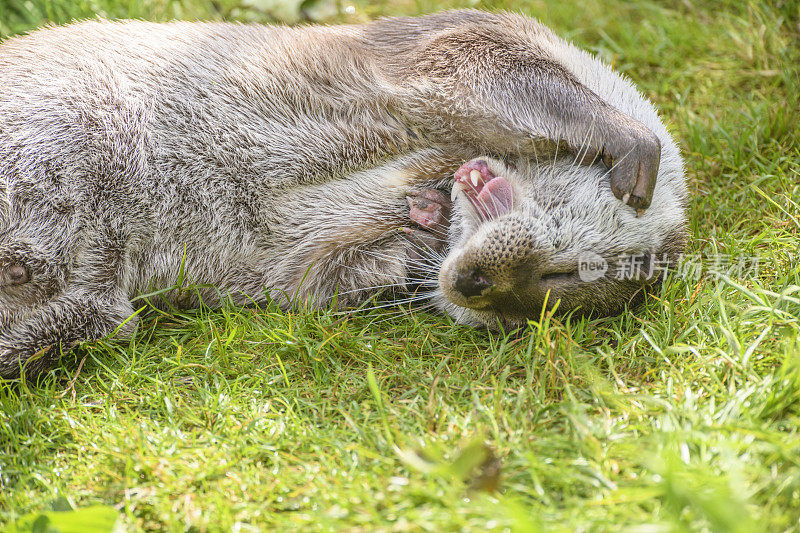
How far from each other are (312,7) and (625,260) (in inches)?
126

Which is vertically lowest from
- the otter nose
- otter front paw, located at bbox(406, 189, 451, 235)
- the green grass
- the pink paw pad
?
the green grass

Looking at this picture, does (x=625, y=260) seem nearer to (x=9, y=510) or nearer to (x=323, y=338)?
(x=323, y=338)

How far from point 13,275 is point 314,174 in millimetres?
1380

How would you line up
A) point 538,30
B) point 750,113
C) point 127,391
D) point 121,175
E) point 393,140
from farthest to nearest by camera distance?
point 750,113
point 538,30
point 393,140
point 121,175
point 127,391

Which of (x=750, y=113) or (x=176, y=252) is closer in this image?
(x=176, y=252)

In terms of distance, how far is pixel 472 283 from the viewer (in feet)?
9.32

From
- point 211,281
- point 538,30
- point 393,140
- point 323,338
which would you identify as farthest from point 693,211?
point 211,281

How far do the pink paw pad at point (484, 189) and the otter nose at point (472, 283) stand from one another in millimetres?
316

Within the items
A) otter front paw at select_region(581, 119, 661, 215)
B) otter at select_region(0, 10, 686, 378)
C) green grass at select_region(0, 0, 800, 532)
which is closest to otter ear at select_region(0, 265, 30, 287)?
otter at select_region(0, 10, 686, 378)

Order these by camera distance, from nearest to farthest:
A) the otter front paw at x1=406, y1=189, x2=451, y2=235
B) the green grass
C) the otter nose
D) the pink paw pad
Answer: the green grass < the otter nose < the pink paw pad < the otter front paw at x1=406, y1=189, x2=451, y2=235

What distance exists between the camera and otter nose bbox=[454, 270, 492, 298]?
9.30 feet

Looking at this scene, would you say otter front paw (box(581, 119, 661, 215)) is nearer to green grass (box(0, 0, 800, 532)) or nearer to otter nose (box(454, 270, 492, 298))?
green grass (box(0, 0, 800, 532))

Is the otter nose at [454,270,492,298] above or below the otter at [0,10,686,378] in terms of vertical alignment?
below

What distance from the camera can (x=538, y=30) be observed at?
3574 mm
